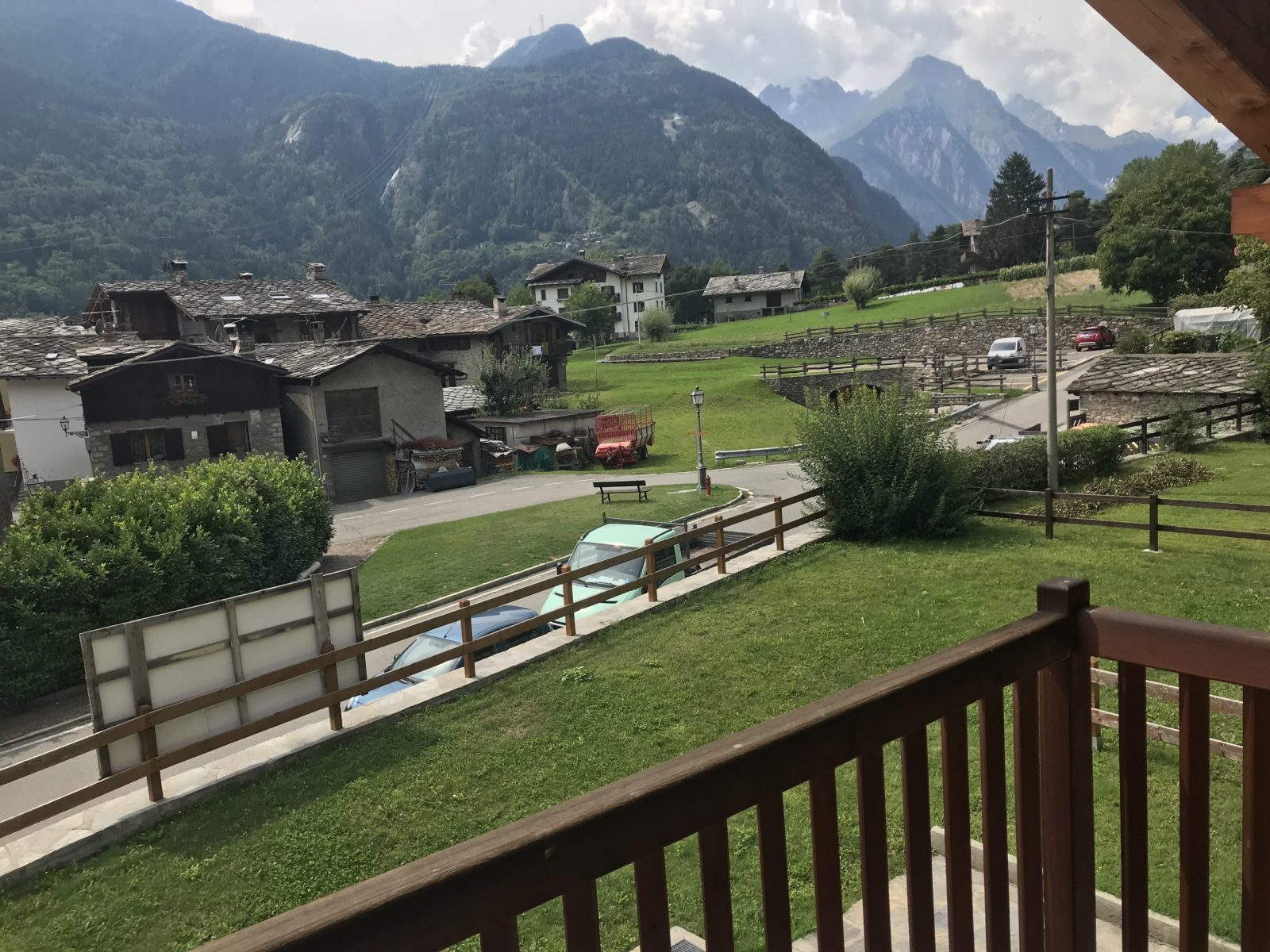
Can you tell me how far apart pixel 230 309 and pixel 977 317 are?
49462 millimetres

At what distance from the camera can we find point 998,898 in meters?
2.13

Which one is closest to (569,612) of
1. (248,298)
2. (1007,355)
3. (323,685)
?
(323,685)

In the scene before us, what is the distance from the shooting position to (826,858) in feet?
5.53

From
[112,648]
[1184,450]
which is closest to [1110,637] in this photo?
[112,648]

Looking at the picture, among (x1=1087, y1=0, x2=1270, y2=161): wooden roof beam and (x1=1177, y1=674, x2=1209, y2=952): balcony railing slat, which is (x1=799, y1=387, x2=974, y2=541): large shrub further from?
(x1=1087, y1=0, x2=1270, y2=161): wooden roof beam

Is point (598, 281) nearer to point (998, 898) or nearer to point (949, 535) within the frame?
point (949, 535)

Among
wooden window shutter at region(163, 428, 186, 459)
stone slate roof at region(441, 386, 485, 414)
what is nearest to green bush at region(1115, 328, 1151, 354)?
stone slate roof at region(441, 386, 485, 414)

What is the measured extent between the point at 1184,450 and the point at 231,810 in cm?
2651

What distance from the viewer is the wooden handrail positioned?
112 centimetres

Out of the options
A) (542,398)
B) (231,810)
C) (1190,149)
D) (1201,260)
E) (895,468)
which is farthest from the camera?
(1190,149)

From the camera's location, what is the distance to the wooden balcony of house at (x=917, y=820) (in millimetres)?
1235

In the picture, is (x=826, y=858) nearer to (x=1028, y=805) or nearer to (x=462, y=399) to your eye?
(x=1028, y=805)

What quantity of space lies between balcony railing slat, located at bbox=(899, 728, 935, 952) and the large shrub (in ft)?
48.2

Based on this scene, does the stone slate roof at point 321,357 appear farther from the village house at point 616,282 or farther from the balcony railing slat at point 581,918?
the village house at point 616,282
